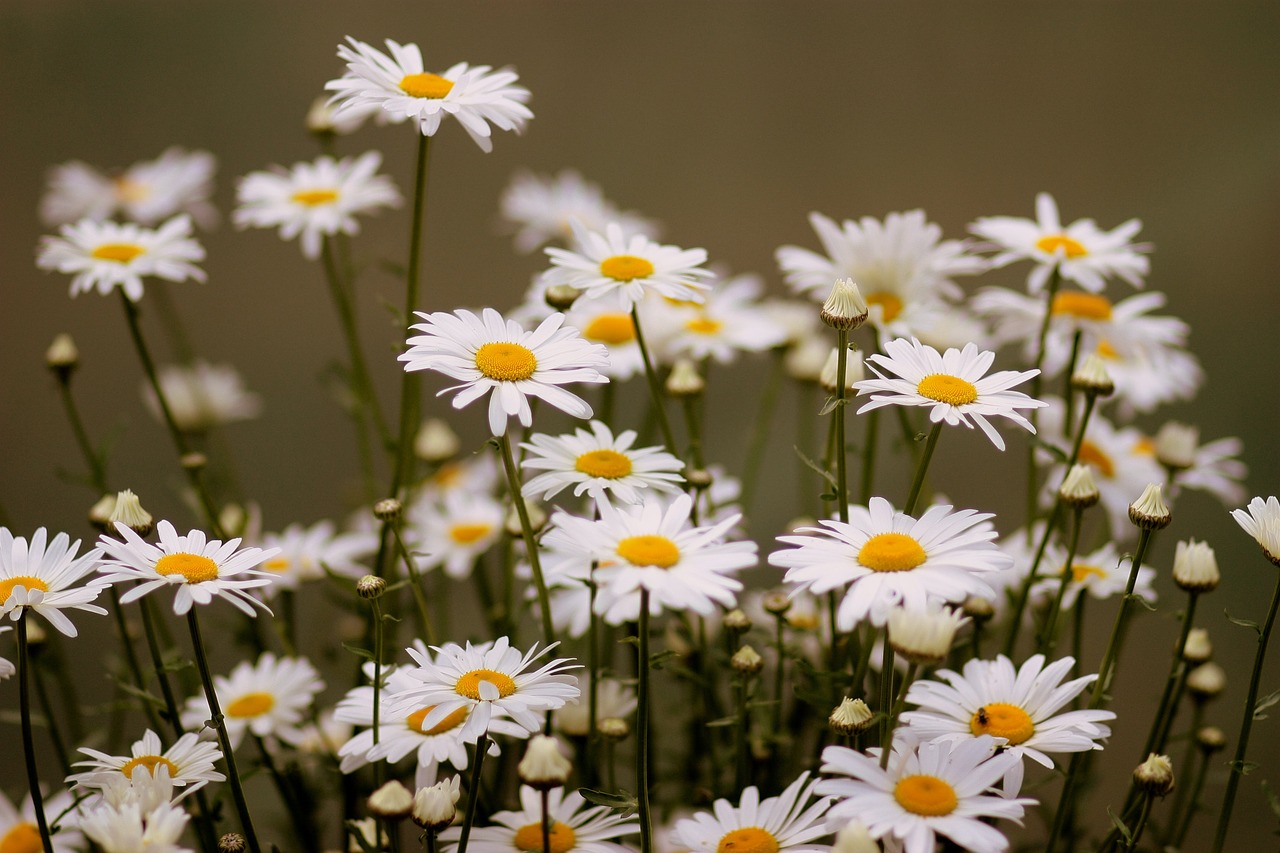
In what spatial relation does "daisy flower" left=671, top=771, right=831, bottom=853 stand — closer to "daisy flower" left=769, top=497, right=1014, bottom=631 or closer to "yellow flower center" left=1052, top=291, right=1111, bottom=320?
"daisy flower" left=769, top=497, right=1014, bottom=631

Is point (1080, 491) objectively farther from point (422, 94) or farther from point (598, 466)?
point (422, 94)

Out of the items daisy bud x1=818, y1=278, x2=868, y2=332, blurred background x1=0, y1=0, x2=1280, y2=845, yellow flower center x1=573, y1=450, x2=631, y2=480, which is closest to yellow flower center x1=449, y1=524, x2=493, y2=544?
yellow flower center x1=573, y1=450, x2=631, y2=480

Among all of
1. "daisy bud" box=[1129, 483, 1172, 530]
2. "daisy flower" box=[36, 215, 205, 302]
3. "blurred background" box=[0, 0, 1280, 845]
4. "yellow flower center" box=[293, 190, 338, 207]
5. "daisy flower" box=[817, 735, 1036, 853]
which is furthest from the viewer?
"blurred background" box=[0, 0, 1280, 845]

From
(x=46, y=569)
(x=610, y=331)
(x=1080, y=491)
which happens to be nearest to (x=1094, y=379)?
(x=1080, y=491)

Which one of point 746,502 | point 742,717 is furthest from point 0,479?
point 742,717

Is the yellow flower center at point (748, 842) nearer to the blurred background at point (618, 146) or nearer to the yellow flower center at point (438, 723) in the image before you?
the yellow flower center at point (438, 723)

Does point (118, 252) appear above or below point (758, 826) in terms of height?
above
